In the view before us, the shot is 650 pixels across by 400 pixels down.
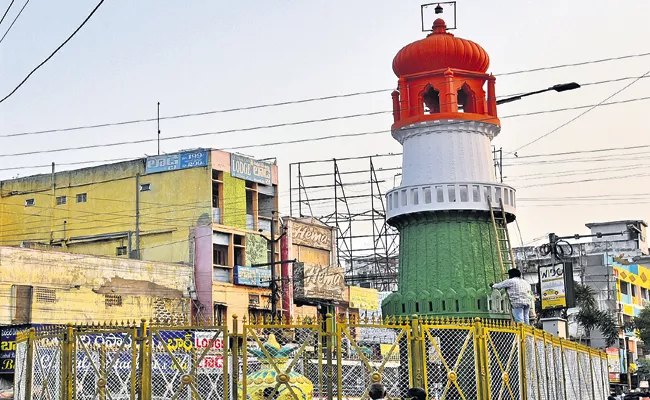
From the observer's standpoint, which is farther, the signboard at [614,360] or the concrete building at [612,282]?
the concrete building at [612,282]

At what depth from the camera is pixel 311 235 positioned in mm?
58312

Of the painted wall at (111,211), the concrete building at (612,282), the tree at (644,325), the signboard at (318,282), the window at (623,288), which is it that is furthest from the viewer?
the window at (623,288)

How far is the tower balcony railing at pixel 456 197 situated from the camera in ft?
69.5

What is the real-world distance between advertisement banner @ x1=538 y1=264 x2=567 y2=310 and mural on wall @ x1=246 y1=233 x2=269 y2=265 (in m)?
23.6

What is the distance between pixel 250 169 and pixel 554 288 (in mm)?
26358

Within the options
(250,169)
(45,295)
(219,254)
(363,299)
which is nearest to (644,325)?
(363,299)

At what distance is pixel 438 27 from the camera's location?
72.7ft

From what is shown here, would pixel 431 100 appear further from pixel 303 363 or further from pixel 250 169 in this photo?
pixel 250 169

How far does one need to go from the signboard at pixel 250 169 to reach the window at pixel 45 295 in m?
14.1

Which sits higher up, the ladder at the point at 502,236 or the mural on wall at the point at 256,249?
the mural on wall at the point at 256,249

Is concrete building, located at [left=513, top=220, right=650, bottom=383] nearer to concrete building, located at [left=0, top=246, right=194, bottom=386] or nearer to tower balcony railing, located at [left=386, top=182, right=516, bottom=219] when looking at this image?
concrete building, located at [left=0, top=246, right=194, bottom=386]

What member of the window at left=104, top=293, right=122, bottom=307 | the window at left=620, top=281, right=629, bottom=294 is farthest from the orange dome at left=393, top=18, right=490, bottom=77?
the window at left=620, top=281, right=629, bottom=294

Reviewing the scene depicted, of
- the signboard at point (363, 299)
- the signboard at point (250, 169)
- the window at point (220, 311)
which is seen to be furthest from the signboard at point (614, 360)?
the window at point (220, 311)

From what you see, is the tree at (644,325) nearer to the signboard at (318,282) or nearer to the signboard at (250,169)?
the signboard at (318,282)
